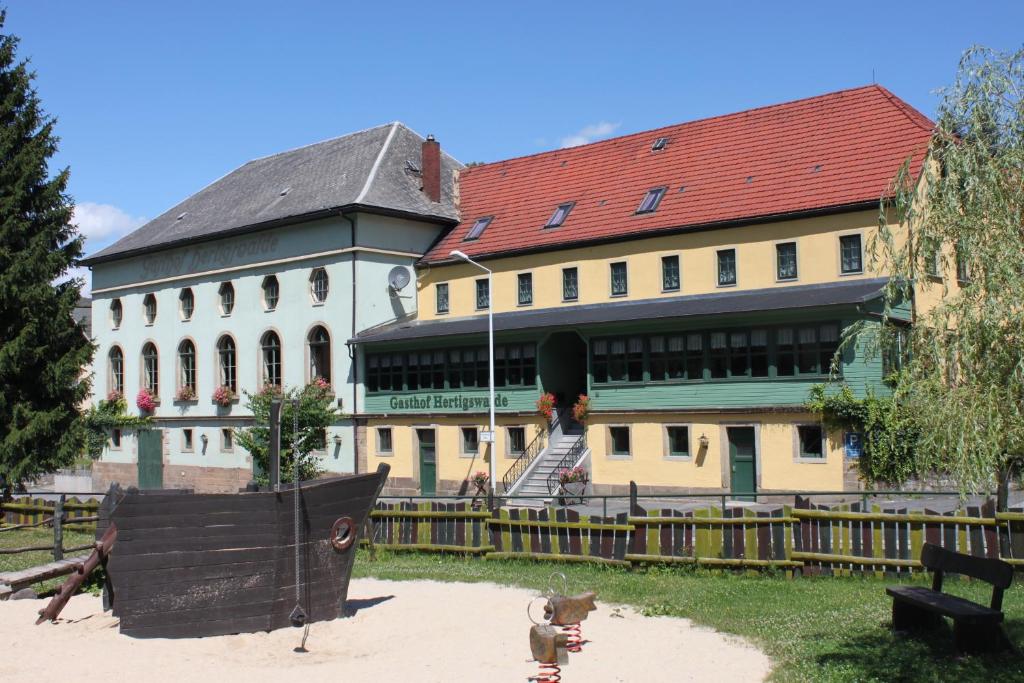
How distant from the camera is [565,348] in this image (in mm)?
35000

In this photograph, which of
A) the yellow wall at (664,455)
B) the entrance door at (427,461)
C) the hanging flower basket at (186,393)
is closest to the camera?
the yellow wall at (664,455)

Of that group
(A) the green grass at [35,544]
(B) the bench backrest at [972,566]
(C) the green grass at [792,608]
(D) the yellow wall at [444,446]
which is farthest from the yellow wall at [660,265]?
(B) the bench backrest at [972,566]

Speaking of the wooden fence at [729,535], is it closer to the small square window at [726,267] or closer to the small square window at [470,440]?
the small square window at [726,267]

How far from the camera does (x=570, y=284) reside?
3512cm

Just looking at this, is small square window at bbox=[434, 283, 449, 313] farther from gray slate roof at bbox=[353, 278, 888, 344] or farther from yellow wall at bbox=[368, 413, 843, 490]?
yellow wall at bbox=[368, 413, 843, 490]

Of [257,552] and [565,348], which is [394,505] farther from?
[565,348]

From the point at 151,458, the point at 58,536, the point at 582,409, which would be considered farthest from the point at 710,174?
the point at 151,458

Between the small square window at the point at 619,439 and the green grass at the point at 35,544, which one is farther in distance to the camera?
the small square window at the point at 619,439

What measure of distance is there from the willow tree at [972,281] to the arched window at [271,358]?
32.1m

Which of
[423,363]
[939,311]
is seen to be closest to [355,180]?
[423,363]

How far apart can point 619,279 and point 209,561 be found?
22.9 m

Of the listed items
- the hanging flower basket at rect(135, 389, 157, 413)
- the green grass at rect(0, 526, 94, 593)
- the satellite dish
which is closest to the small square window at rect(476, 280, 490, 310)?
the satellite dish

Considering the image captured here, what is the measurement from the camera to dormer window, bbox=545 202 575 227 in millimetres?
36312

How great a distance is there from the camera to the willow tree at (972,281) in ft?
32.7
